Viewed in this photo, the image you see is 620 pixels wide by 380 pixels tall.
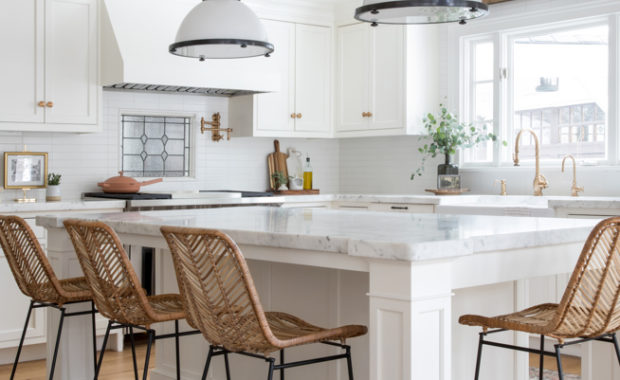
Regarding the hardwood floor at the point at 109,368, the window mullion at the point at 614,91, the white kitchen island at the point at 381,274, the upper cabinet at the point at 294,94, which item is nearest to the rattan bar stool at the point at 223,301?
the white kitchen island at the point at 381,274

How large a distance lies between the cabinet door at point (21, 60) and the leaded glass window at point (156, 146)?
0.89 meters

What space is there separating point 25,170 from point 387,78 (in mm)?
2813

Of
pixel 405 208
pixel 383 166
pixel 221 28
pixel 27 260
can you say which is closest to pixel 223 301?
pixel 27 260

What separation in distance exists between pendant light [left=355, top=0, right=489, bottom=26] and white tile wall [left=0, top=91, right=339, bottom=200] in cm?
288

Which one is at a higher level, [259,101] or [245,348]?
[259,101]

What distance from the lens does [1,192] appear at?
520 centimetres

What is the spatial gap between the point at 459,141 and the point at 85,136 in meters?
2.78

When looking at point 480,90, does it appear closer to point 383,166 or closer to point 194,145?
point 383,166

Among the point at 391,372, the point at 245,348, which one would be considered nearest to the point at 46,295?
the point at 245,348

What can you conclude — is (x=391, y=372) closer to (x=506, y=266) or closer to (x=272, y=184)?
(x=506, y=266)

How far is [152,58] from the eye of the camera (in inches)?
210

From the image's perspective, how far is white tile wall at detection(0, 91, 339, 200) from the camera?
17.9 ft

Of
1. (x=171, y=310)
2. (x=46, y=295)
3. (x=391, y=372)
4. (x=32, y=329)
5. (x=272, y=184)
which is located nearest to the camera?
(x=391, y=372)

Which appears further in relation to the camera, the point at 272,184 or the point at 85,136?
the point at 272,184
